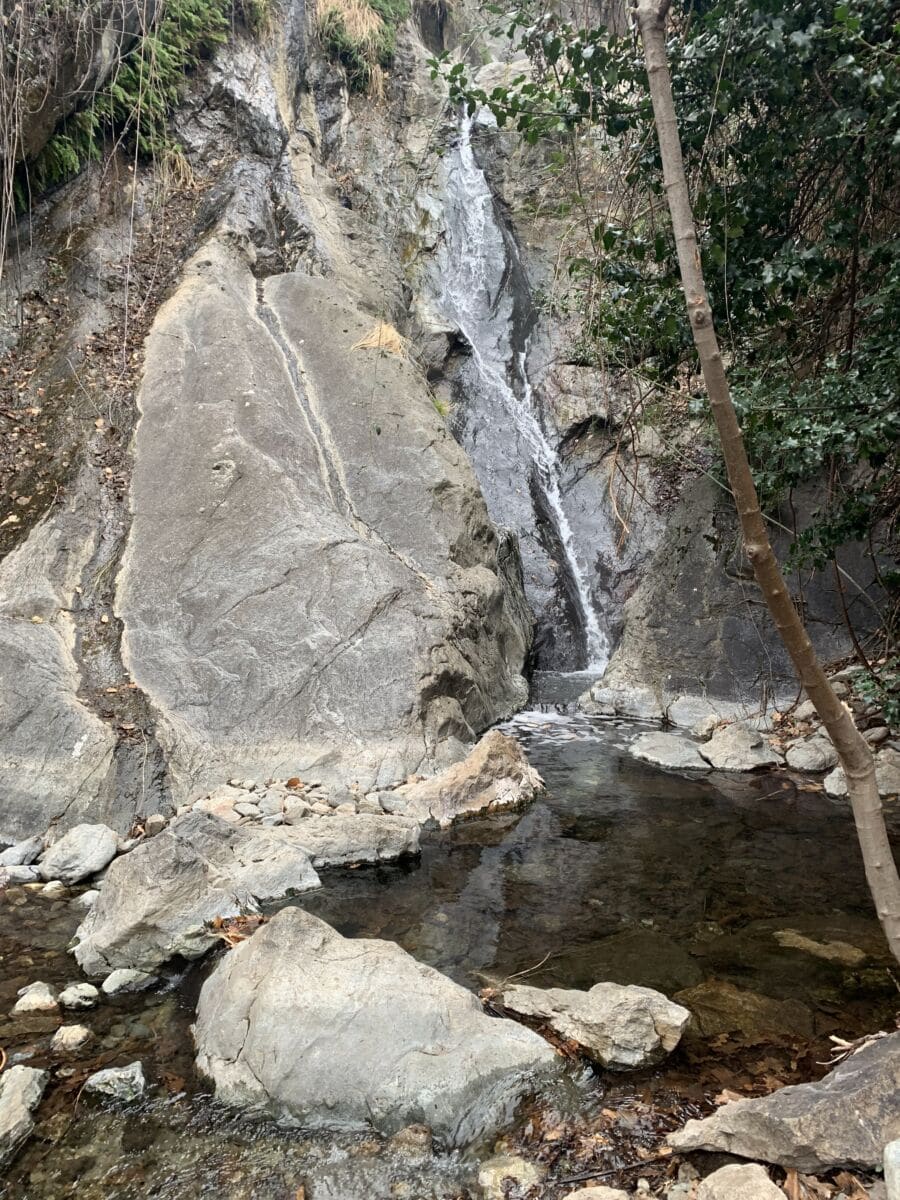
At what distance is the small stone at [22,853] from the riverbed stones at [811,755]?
6.37 meters

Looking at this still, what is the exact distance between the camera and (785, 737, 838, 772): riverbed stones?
7043 millimetres

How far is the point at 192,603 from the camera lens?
7.25 m

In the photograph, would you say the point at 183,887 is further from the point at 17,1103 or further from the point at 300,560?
the point at 300,560

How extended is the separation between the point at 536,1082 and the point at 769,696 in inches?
247

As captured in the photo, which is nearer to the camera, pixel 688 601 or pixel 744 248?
pixel 744 248

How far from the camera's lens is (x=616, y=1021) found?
3152 millimetres

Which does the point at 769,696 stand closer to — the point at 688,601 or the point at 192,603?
the point at 688,601

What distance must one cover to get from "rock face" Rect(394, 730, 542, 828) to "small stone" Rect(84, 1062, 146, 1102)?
9.82 feet

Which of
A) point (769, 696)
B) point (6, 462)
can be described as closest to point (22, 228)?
point (6, 462)

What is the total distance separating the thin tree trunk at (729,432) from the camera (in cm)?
171

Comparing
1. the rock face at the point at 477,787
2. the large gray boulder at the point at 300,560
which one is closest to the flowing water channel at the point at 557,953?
the rock face at the point at 477,787

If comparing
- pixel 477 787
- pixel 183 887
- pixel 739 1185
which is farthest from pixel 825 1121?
pixel 477 787

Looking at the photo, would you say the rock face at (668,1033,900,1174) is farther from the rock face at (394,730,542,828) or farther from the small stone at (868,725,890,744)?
the small stone at (868,725,890,744)

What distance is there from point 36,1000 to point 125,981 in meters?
0.39
